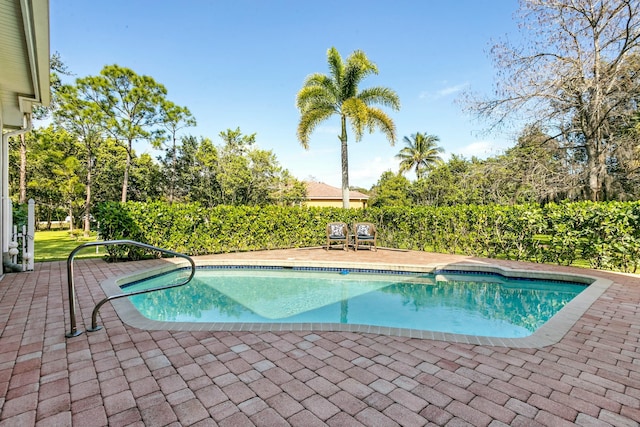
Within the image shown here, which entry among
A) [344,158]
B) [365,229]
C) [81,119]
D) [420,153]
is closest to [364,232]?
[365,229]

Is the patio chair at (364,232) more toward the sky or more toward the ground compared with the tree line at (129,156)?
more toward the ground

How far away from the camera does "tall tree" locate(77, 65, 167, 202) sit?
17.3 metres

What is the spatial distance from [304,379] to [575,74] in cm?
1348

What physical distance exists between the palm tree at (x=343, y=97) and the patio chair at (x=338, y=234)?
292 centimetres

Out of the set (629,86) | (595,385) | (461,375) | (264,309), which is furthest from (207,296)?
(629,86)

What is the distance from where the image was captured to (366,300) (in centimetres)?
629

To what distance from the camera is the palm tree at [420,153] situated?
34.6m

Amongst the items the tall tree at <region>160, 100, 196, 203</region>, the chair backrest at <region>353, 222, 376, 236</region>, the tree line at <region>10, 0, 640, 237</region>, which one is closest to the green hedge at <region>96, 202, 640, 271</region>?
the chair backrest at <region>353, 222, 376, 236</region>

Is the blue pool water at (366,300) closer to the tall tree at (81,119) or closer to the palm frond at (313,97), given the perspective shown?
the palm frond at (313,97)

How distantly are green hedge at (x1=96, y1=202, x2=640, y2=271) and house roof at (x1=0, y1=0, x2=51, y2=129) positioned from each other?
2.97 metres

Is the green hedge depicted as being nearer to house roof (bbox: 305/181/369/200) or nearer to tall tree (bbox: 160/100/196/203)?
tall tree (bbox: 160/100/196/203)

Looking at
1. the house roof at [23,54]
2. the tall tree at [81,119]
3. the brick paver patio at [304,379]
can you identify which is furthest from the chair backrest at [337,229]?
the tall tree at [81,119]

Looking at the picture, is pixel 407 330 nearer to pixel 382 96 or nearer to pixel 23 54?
pixel 23 54

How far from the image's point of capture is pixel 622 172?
1185cm
